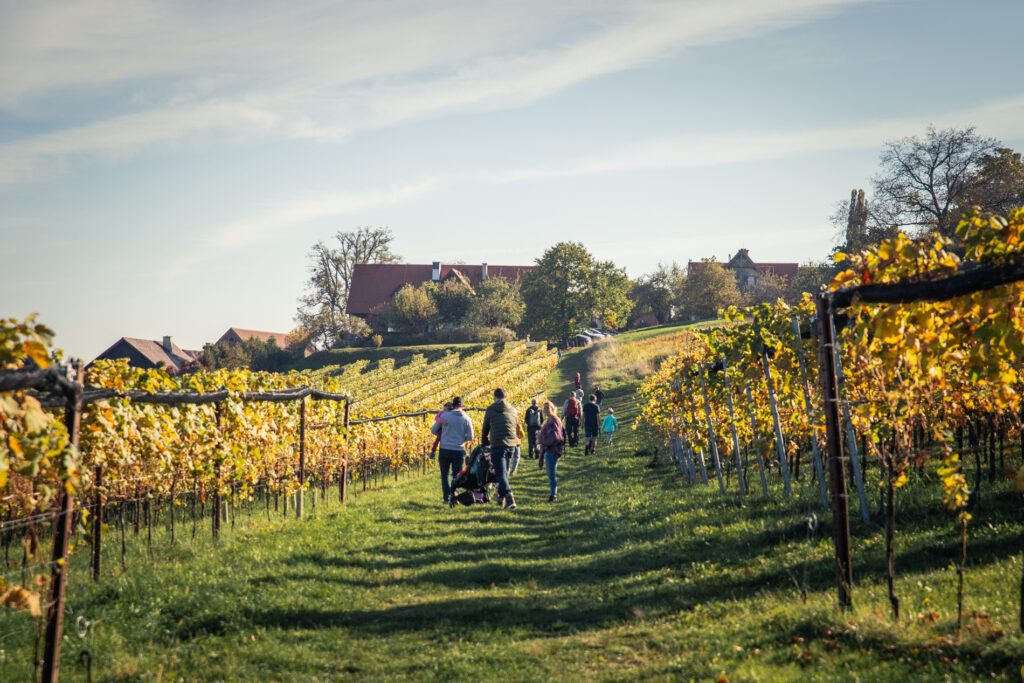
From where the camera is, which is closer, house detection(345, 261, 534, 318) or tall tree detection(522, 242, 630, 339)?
tall tree detection(522, 242, 630, 339)

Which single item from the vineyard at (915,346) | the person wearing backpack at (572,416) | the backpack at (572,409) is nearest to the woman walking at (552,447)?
the vineyard at (915,346)

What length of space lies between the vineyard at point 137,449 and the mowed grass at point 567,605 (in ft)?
3.02

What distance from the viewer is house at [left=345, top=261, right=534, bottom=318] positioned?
276 ft

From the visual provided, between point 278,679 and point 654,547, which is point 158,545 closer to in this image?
point 278,679

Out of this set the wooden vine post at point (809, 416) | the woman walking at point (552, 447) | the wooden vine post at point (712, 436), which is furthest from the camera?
the woman walking at point (552, 447)

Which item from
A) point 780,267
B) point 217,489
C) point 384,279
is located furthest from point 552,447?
point 780,267

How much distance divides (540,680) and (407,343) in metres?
69.4

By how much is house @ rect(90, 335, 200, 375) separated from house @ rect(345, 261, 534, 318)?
60.2ft

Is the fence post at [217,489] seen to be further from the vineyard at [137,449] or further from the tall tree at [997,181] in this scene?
the tall tree at [997,181]

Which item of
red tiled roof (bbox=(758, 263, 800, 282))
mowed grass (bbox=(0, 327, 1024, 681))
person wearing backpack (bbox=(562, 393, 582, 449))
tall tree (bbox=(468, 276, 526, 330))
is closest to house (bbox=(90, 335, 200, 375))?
tall tree (bbox=(468, 276, 526, 330))

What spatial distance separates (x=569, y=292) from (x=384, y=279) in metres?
27.2

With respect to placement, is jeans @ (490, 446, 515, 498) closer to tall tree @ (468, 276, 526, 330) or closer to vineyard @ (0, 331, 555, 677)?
vineyard @ (0, 331, 555, 677)

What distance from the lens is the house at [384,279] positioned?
8406 cm

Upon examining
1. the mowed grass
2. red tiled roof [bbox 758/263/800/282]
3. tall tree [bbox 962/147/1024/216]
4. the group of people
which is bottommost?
the mowed grass
